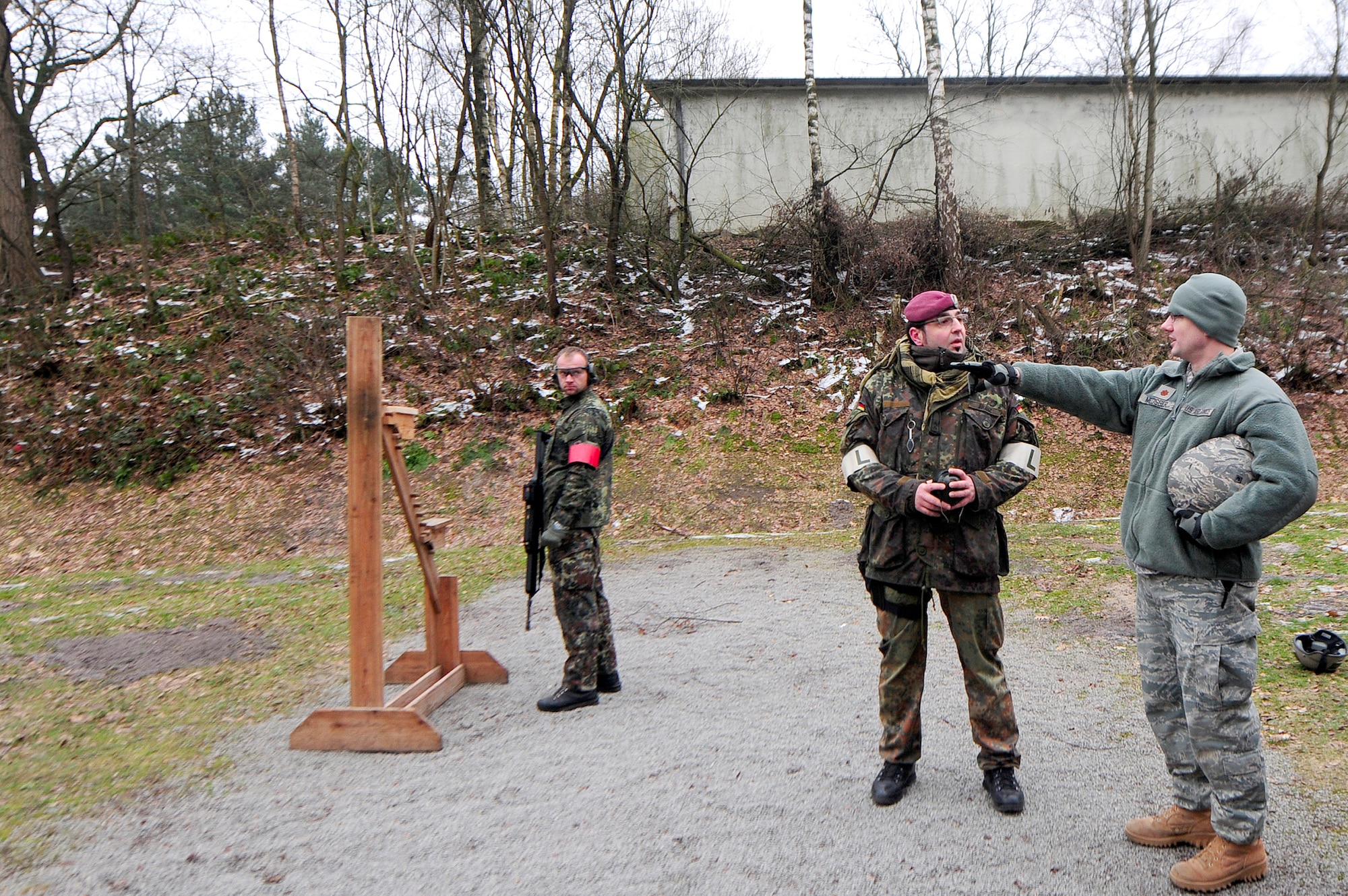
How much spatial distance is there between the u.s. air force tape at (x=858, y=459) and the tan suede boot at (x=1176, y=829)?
174 cm

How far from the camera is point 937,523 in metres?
3.82

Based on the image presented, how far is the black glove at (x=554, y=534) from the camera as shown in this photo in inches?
215

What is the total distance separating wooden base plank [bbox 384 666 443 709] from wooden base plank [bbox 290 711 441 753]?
118 millimetres

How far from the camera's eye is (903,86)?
2253 cm

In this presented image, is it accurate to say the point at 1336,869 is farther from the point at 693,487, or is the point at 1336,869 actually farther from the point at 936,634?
the point at 693,487

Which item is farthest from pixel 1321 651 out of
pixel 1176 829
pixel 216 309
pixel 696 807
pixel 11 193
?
pixel 11 193

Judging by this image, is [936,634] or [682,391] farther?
[682,391]

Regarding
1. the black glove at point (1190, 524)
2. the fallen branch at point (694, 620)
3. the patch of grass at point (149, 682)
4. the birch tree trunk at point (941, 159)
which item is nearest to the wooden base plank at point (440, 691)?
the patch of grass at point (149, 682)

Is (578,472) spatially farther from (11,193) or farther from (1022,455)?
(11,193)

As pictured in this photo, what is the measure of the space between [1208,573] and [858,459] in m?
1.37

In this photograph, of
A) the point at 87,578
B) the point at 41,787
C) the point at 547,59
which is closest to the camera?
the point at 41,787

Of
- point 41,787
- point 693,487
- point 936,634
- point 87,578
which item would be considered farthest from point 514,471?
point 41,787

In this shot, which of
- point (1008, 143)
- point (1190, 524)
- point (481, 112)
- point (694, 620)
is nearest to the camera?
point (1190, 524)

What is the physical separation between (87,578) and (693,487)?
25.6 feet
